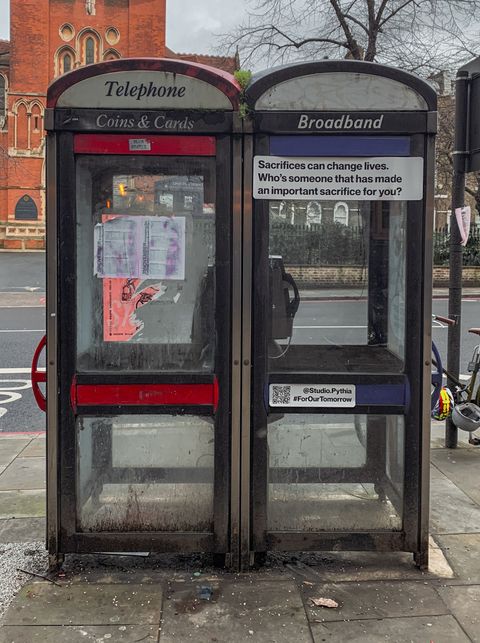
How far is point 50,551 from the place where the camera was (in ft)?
10.8

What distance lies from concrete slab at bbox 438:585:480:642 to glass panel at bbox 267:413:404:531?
1.29 feet

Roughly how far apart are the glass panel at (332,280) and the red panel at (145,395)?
402 millimetres

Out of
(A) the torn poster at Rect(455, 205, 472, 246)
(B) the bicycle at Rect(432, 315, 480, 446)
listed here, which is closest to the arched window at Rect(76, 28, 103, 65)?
(A) the torn poster at Rect(455, 205, 472, 246)

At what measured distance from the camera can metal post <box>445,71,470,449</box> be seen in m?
5.22

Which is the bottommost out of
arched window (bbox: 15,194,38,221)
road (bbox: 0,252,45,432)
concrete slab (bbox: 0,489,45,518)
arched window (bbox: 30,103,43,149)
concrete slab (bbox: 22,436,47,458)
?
concrete slab (bbox: 0,489,45,518)

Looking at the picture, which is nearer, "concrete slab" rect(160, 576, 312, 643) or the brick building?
"concrete slab" rect(160, 576, 312, 643)

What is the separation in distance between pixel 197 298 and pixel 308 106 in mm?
1119

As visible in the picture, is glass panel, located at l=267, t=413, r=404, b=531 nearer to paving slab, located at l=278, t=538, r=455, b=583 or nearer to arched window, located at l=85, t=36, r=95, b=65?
paving slab, located at l=278, t=538, r=455, b=583

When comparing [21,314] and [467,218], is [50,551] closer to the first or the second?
[467,218]

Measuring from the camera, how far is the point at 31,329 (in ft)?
43.0

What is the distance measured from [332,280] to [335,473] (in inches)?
44.6

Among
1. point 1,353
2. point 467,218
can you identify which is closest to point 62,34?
point 1,353

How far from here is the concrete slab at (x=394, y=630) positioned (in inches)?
108

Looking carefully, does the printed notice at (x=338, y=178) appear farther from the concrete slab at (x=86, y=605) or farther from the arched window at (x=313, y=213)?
the concrete slab at (x=86, y=605)
